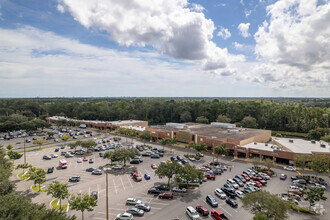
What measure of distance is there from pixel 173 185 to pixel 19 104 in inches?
6435

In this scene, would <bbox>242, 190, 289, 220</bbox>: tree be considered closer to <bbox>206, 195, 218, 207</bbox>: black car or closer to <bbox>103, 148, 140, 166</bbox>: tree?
<bbox>206, 195, 218, 207</bbox>: black car

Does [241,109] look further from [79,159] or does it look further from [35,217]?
[35,217]

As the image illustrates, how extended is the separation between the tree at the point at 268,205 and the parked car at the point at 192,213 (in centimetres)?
690

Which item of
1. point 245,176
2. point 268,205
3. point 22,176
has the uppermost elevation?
point 268,205

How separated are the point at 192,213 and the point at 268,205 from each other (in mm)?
10041

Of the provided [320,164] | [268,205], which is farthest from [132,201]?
[320,164]

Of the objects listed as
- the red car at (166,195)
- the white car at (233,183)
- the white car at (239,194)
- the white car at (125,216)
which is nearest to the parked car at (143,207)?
the white car at (125,216)

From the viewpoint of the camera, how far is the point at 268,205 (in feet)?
77.3

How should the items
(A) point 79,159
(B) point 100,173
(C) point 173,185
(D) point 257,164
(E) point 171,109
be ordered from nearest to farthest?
(C) point 173,185 → (B) point 100,173 → (D) point 257,164 → (A) point 79,159 → (E) point 171,109

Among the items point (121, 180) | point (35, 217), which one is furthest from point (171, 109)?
point (35, 217)

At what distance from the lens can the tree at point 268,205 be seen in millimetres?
23062

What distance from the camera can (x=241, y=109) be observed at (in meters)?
112

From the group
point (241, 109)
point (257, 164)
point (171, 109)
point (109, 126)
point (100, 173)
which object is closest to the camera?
point (100, 173)

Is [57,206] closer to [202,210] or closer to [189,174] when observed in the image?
[189,174]
